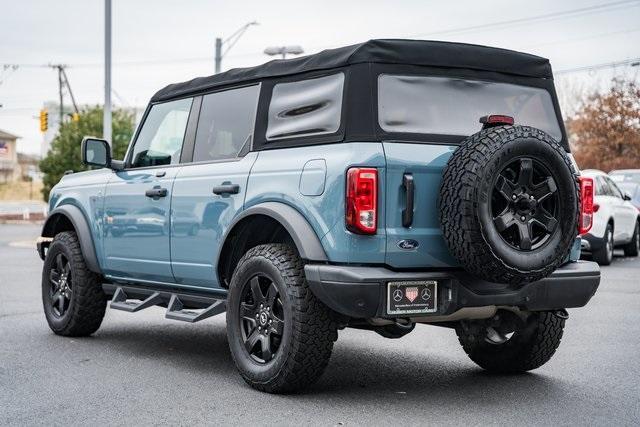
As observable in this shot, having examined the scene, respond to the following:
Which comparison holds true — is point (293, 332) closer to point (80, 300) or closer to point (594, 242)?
point (80, 300)

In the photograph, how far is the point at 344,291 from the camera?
5.39 meters

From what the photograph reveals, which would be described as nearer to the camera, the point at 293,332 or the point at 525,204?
the point at 525,204

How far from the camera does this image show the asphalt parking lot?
17.9 feet

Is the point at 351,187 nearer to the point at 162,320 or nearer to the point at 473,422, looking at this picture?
the point at 473,422

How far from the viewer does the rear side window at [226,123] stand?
6723 mm

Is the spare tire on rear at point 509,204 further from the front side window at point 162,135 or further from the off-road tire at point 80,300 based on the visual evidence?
the off-road tire at point 80,300

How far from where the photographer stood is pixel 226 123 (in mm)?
6988

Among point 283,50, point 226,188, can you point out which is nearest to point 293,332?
point 226,188

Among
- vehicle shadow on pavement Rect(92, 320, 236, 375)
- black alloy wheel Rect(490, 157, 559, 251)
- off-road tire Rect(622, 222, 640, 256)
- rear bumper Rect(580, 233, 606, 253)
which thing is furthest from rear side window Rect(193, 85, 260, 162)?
off-road tire Rect(622, 222, 640, 256)

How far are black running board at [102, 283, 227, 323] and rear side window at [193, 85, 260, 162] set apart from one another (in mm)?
966

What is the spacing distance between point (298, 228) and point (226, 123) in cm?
153

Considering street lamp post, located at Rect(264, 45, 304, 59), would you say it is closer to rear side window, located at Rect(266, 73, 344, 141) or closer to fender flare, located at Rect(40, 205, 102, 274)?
fender flare, located at Rect(40, 205, 102, 274)

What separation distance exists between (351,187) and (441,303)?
2.65 feet

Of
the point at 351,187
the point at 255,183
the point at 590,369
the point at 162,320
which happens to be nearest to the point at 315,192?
the point at 351,187
